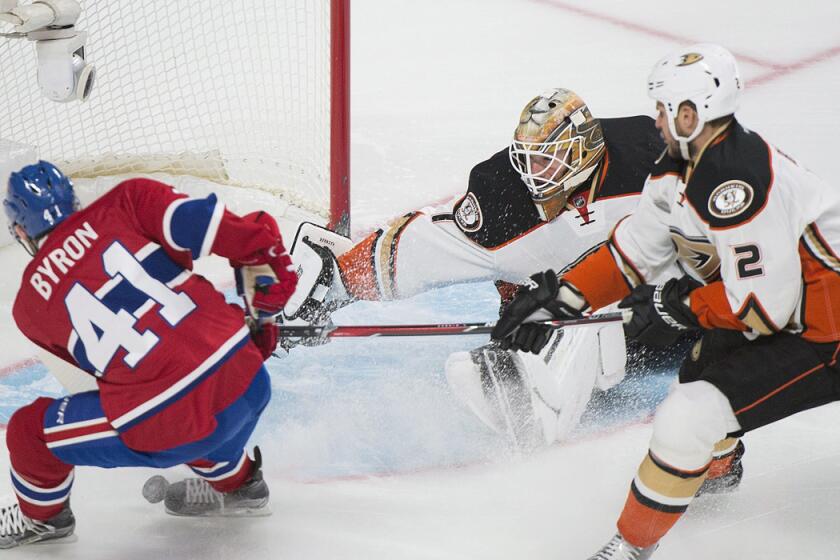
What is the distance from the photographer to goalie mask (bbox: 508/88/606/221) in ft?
8.34

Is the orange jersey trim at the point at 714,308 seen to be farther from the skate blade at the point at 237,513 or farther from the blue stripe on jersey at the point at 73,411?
the blue stripe on jersey at the point at 73,411

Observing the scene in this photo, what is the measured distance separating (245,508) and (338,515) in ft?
0.62

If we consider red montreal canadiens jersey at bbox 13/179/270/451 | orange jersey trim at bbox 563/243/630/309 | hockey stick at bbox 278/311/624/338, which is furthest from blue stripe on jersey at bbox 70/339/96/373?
orange jersey trim at bbox 563/243/630/309

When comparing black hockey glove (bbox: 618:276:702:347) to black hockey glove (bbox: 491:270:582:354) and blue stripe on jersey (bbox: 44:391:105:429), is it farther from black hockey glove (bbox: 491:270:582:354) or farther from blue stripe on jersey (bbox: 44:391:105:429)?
blue stripe on jersey (bbox: 44:391:105:429)

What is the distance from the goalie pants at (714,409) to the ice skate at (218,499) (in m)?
0.74

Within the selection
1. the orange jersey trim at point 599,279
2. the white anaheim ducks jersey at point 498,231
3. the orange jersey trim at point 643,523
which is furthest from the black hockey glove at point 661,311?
the white anaheim ducks jersey at point 498,231

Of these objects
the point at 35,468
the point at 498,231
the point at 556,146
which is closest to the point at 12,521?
the point at 35,468

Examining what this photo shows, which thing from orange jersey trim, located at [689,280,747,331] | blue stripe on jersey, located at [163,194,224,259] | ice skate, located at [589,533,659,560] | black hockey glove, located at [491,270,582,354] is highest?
blue stripe on jersey, located at [163,194,224,259]

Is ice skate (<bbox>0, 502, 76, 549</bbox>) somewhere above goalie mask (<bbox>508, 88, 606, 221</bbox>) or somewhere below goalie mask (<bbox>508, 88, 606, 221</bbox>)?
below

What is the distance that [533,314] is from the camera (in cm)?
223

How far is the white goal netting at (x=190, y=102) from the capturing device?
3.50 meters

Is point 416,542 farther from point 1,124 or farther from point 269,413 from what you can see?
point 1,124

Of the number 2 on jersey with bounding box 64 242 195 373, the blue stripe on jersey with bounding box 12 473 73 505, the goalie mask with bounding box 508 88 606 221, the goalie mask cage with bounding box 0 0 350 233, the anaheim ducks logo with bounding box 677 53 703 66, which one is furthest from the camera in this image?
the goalie mask cage with bounding box 0 0 350 233

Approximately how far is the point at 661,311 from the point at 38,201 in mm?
1112
